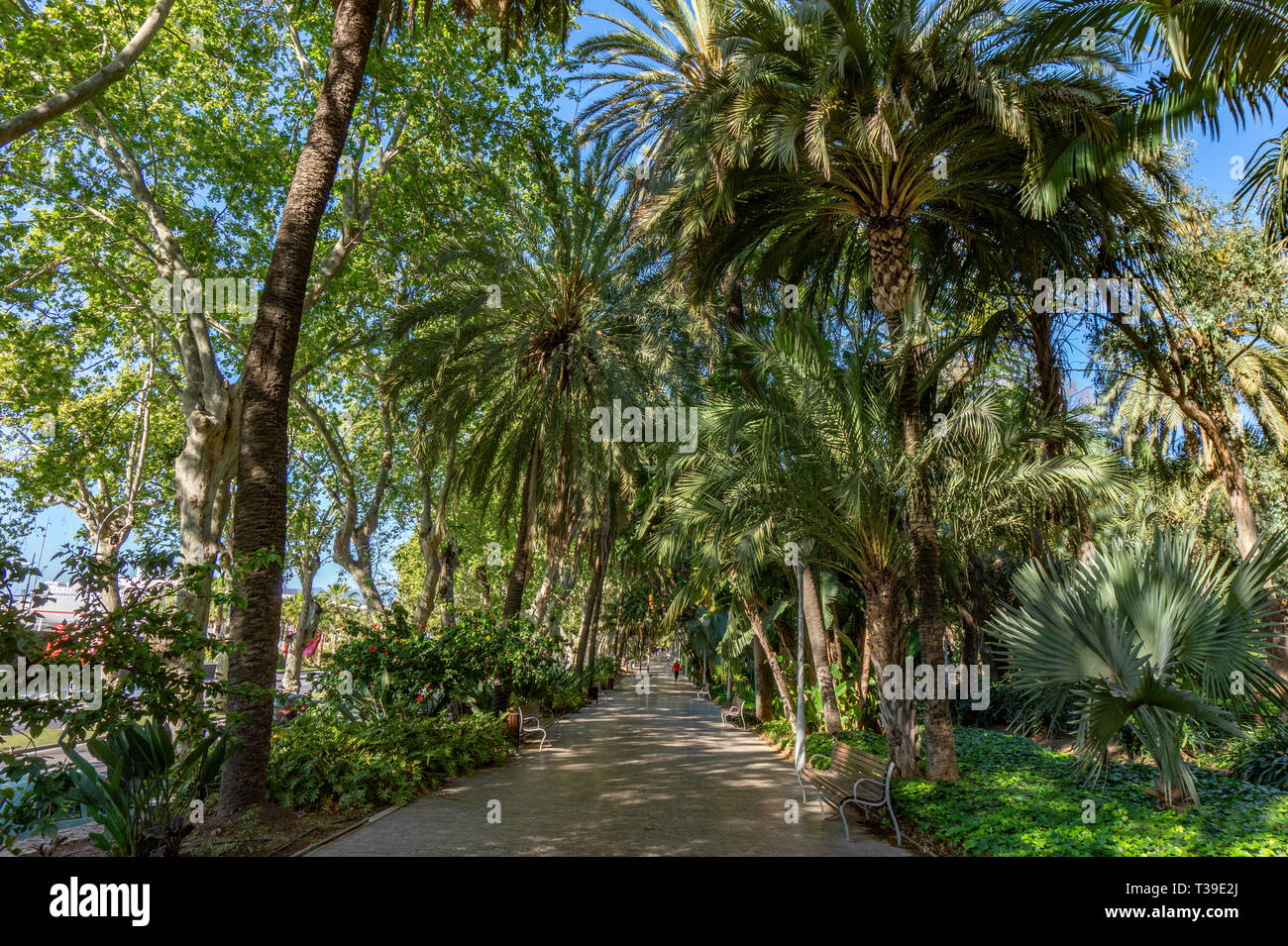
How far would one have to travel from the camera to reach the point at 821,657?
13.5m

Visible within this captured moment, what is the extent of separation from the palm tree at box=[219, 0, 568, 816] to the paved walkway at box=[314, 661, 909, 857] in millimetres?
1319

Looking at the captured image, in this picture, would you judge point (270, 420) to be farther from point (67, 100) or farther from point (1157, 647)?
point (1157, 647)

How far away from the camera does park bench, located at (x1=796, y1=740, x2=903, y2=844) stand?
7629mm

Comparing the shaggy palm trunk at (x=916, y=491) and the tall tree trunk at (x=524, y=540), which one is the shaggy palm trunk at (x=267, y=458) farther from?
the tall tree trunk at (x=524, y=540)

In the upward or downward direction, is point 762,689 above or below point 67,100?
below

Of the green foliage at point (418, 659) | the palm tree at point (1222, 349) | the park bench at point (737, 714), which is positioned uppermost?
the palm tree at point (1222, 349)

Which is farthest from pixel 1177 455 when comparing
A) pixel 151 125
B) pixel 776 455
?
Result: pixel 151 125

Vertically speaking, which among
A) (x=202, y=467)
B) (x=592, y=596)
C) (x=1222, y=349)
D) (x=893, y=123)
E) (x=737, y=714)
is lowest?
(x=737, y=714)

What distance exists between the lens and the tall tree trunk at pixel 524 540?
1534cm

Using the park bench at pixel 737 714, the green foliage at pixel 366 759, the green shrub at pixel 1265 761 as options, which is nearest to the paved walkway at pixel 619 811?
the green foliage at pixel 366 759

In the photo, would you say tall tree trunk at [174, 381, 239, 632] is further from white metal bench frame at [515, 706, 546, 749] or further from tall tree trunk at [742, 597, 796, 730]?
tall tree trunk at [742, 597, 796, 730]

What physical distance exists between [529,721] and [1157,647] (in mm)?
13894

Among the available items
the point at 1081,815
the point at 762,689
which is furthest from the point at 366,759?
the point at 762,689

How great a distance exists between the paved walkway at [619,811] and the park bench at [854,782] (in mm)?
283
